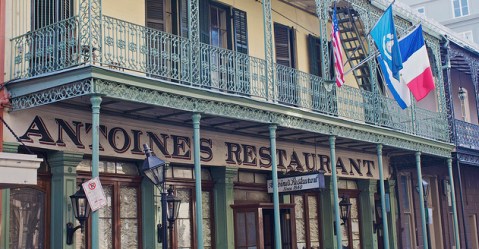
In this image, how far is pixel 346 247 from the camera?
62.4 feet

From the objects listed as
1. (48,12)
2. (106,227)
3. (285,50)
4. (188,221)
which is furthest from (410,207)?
(48,12)

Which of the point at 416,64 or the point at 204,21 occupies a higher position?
the point at 204,21

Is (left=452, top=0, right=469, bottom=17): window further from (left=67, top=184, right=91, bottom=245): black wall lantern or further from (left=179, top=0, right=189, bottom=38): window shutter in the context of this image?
(left=67, top=184, right=91, bottom=245): black wall lantern

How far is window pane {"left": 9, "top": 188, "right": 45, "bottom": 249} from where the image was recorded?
11.0 meters

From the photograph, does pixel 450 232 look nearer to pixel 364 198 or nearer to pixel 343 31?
pixel 364 198

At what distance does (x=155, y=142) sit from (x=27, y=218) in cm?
301

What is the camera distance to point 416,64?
17812mm

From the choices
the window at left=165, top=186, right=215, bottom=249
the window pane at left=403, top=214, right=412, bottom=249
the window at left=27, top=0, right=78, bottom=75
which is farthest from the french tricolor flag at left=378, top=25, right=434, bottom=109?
the window at left=27, top=0, right=78, bottom=75

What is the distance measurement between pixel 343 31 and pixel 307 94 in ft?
12.3

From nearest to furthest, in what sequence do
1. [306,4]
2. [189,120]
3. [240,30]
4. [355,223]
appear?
1. [189,120]
2. [240,30]
3. [306,4]
4. [355,223]

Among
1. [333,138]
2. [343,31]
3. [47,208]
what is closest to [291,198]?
[333,138]

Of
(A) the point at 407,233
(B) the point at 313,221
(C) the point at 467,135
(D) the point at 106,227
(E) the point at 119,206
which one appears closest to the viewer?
(D) the point at 106,227

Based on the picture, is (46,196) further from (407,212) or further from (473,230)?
(473,230)

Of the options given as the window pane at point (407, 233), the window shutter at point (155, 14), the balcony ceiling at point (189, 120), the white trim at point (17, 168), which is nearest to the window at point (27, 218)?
the balcony ceiling at point (189, 120)
